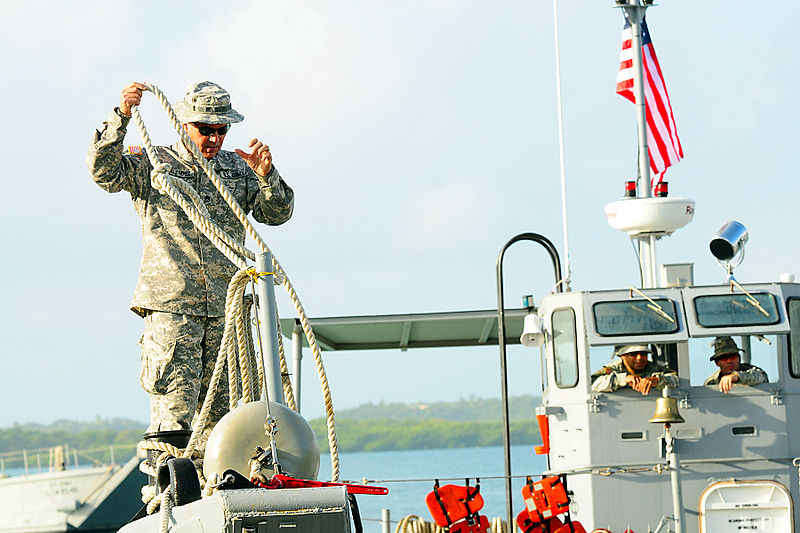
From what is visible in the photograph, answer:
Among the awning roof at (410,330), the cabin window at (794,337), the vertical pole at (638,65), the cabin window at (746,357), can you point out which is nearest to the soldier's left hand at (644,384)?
the cabin window at (746,357)

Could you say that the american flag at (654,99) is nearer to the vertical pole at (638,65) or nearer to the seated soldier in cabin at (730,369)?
the vertical pole at (638,65)

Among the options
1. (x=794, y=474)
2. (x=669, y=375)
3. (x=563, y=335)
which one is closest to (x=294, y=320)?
(x=563, y=335)

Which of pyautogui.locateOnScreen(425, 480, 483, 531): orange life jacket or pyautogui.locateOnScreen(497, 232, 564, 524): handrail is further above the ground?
pyautogui.locateOnScreen(497, 232, 564, 524): handrail

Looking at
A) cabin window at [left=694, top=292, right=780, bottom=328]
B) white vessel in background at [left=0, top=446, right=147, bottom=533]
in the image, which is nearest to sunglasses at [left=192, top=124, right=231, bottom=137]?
cabin window at [left=694, top=292, right=780, bottom=328]

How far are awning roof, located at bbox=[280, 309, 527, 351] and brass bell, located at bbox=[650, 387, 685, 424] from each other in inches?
88.5

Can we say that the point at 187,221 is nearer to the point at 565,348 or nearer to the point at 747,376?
the point at 565,348

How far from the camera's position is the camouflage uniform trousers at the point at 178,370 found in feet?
17.2

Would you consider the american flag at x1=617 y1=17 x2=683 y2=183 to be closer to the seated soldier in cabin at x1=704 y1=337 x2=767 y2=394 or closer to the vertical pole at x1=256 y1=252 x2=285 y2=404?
the seated soldier in cabin at x1=704 y1=337 x2=767 y2=394

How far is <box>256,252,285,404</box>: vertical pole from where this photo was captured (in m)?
4.63

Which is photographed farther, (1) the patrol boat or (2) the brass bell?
(1) the patrol boat

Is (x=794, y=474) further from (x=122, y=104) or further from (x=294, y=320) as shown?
(x=122, y=104)

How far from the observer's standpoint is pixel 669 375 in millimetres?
9414

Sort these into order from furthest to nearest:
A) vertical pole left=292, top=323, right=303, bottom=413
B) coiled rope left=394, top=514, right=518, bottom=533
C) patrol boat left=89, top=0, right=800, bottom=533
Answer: vertical pole left=292, top=323, right=303, bottom=413, coiled rope left=394, top=514, right=518, bottom=533, patrol boat left=89, top=0, right=800, bottom=533

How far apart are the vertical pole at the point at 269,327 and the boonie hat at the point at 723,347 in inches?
223
